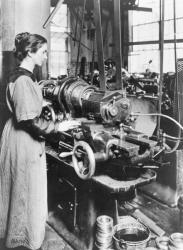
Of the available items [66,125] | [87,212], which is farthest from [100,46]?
[87,212]

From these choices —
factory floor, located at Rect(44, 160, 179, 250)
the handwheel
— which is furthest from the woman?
factory floor, located at Rect(44, 160, 179, 250)

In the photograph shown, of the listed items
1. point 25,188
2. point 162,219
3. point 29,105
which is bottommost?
point 162,219

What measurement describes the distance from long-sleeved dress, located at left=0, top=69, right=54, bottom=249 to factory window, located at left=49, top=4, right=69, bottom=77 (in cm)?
846

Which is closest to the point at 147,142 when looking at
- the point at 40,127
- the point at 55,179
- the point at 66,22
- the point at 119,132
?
the point at 119,132

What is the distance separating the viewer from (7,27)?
3285 millimetres

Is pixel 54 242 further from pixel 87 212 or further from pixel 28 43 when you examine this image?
pixel 28 43

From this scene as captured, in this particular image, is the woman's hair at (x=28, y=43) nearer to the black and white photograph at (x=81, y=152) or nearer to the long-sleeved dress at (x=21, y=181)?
the black and white photograph at (x=81, y=152)

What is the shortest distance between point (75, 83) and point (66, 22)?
859 cm

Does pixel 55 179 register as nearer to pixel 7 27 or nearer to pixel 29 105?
pixel 29 105

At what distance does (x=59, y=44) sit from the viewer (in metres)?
10.5

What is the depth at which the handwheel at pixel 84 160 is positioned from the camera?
170cm

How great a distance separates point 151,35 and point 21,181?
29.3 feet

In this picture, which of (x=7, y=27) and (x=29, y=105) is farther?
(x=7, y=27)

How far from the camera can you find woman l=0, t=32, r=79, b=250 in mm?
1912
